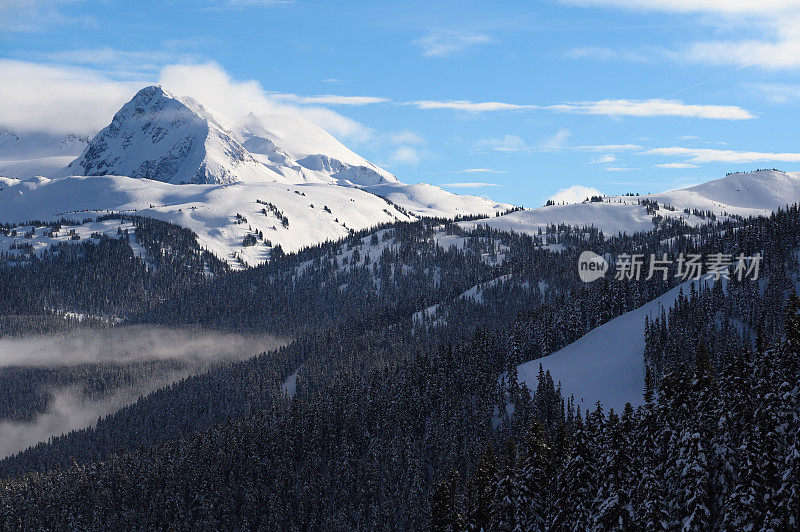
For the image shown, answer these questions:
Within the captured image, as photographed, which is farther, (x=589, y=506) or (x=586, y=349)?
(x=586, y=349)

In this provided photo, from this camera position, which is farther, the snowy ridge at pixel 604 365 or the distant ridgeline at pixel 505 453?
the snowy ridge at pixel 604 365

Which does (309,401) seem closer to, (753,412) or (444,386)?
(444,386)

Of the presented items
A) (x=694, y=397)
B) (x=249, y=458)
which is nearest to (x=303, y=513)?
(x=249, y=458)

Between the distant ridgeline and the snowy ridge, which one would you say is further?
the snowy ridge

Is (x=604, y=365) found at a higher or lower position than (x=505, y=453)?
higher

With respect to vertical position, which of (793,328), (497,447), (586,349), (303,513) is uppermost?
(793,328)

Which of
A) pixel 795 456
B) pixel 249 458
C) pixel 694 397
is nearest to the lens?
pixel 795 456

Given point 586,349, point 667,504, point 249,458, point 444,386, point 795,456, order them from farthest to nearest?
point 586,349 < point 444,386 < point 249,458 < point 667,504 < point 795,456

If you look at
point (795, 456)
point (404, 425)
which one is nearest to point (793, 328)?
point (795, 456)

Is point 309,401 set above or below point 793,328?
below

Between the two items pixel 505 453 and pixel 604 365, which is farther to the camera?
pixel 604 365

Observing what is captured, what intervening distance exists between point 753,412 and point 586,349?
11941 centimetres

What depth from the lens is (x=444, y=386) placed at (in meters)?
169

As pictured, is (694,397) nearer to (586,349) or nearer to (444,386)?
(444,386)
